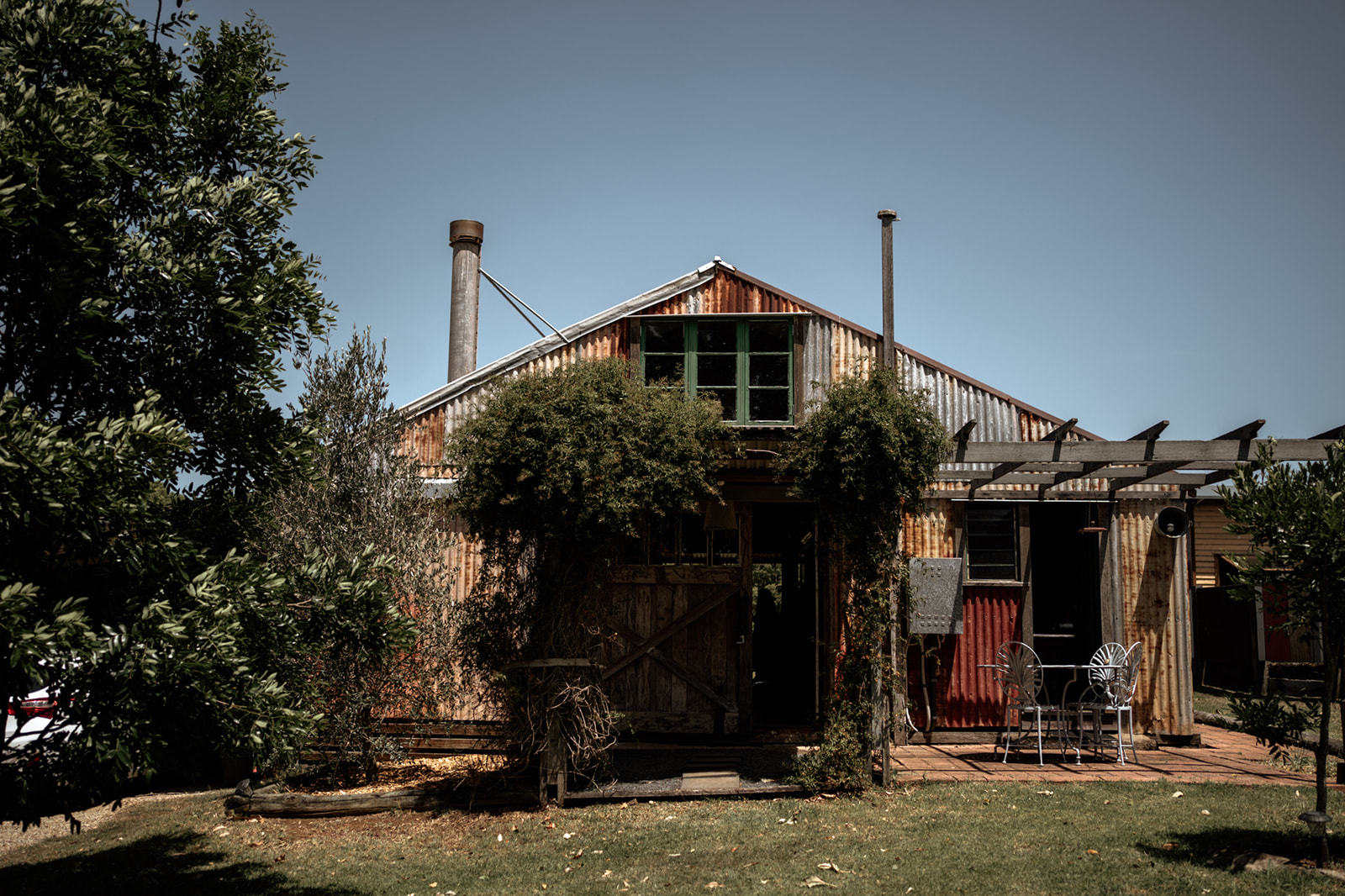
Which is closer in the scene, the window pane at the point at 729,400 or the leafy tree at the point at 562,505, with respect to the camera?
the leafy tree at the point at 562,505

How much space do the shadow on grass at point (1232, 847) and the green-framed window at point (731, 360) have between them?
Answer: 6403mm

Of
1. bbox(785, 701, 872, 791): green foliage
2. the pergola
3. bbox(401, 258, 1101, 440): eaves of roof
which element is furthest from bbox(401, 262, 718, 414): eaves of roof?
bbox(785, 701, 872, 791): green foliage

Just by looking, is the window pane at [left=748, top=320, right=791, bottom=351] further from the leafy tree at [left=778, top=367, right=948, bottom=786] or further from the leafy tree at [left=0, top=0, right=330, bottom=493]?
the leafy tree at [left=0, top=0, right=330, bottom=493]

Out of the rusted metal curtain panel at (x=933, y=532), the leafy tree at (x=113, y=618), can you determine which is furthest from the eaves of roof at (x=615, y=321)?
the leafy tree at (x=113, y=618)

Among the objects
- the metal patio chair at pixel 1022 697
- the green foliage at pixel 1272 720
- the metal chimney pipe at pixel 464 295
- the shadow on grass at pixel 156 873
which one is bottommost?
the shadow on grass at pixel 156 873

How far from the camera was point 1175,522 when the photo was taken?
36.0 feet

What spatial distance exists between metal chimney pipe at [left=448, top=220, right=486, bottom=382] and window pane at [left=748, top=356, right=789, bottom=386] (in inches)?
205

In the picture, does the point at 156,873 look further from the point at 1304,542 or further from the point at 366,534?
the point at 1304,542

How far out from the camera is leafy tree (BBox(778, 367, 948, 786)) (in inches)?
323

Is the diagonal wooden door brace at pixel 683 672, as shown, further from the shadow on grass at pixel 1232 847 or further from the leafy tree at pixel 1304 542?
the leafy tree at pixel 1304 542

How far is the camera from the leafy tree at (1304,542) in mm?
5914

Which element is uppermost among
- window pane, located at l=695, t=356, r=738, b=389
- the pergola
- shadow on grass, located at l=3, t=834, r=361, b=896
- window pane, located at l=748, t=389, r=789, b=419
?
window pane, located at l=695, t=356, r=738, b=389

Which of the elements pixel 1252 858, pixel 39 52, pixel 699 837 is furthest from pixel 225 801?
pixel 1252 858

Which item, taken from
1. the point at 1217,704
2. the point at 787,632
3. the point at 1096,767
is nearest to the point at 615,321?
the point at 787,632
